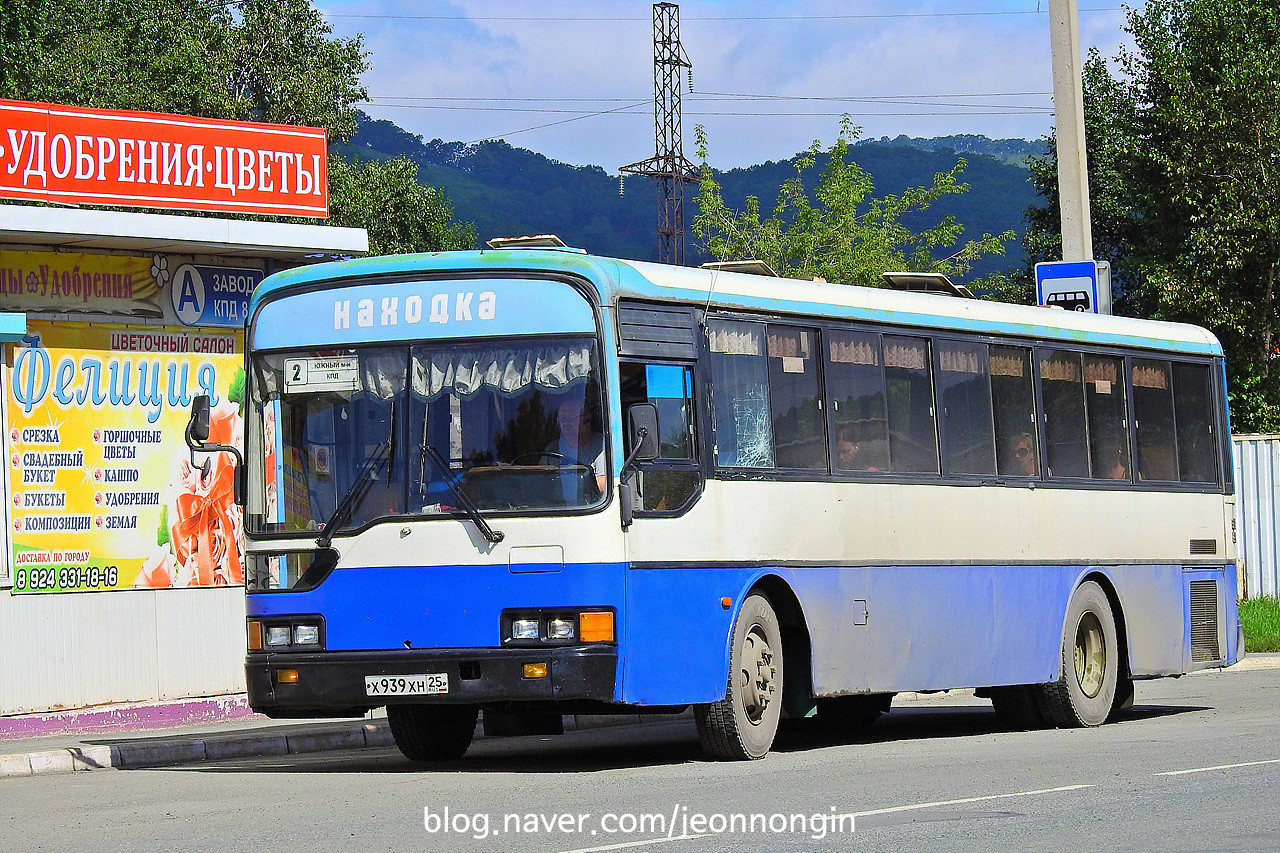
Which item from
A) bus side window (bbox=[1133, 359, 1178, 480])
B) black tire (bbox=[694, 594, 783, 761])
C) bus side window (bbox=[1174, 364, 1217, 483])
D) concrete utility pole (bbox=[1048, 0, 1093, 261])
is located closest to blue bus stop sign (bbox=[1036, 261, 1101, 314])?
concrete utility pole (bbox=[1048, 0, 1093, 261])

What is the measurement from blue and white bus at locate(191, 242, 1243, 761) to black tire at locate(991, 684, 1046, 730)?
1.21 metres

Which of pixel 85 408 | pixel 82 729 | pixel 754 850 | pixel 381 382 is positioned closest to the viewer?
pixel 754 850

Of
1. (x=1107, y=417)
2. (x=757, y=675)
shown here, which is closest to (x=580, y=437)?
(x=757, y=675)

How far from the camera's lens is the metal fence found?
26781mm

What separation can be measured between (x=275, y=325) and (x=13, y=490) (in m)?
5.86

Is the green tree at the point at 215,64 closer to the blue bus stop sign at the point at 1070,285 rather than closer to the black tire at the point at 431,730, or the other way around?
the blue bus stop sign at the point at 1070,285

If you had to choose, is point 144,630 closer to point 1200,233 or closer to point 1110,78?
point 1200,233

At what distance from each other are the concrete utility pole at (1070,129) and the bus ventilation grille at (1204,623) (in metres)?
5.83

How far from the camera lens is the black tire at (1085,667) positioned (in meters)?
15.5

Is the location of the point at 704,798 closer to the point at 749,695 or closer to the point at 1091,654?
the point at 749,695

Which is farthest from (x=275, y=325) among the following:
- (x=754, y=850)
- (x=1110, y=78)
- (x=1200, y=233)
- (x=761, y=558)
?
(x=1110, y=78)

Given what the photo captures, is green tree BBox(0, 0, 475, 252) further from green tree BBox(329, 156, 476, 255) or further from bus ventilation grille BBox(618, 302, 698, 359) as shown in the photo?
bus ventilation grille BBox(618, 302, 698, 359)

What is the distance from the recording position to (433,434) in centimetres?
1139

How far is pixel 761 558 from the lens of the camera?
12.4 meters
